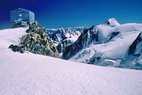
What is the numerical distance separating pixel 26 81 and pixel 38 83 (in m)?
0.96

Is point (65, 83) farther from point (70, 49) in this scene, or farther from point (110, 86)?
point (70, 49)

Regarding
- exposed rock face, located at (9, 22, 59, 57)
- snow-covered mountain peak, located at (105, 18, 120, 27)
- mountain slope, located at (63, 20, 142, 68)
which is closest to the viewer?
exposed rock face, located at (9, 22, 59, 57)

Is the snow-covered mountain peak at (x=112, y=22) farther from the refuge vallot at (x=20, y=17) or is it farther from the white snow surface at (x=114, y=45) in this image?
the refuge vallot at (x=20, y=17)

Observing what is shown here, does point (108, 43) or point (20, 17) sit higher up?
point (20, 17)

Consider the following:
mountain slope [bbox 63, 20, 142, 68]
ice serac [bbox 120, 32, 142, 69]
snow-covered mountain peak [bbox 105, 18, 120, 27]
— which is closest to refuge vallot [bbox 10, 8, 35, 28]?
mountain slope [bbox 63, 20, 142, 68]

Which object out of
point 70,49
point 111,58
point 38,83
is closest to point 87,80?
point 38,83

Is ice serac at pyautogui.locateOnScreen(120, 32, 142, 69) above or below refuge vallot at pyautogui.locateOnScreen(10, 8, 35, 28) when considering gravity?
below

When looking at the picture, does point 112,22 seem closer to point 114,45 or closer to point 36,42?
point 114,45

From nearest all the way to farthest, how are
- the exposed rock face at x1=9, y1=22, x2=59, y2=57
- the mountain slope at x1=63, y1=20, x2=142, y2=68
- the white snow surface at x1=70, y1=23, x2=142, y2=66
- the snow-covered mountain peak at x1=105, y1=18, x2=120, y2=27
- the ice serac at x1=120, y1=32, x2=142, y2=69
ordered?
the ice serac at x1=120, y1=32, x2=142, y2=69 → the exposed rock face at x1=9, y1=22, x2=59, y2=57 → the mountain slope at x1=63, y1=20, x2=142, y2=68 → the white snow surface at x1=70, y1=23, x2=142, y2=66 → the snow-covered mountain peak at x1=105, y1=18, x2=120, y2=27

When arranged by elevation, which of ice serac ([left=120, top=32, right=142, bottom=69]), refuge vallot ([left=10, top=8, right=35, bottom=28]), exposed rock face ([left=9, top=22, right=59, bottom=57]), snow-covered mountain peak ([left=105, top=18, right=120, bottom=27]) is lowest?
ice serac ([left=120, top=32, right=142, bottom=69])

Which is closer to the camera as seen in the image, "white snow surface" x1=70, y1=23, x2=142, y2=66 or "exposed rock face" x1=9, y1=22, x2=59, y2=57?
"exposed rock face" x1=9, y1=22, x2=59, y2=57

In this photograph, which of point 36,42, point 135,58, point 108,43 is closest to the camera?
point 135,58

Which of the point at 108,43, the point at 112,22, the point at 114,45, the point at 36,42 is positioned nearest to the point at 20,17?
the point at 36,42

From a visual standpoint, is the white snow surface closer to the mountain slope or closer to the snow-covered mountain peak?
the mountain slope
